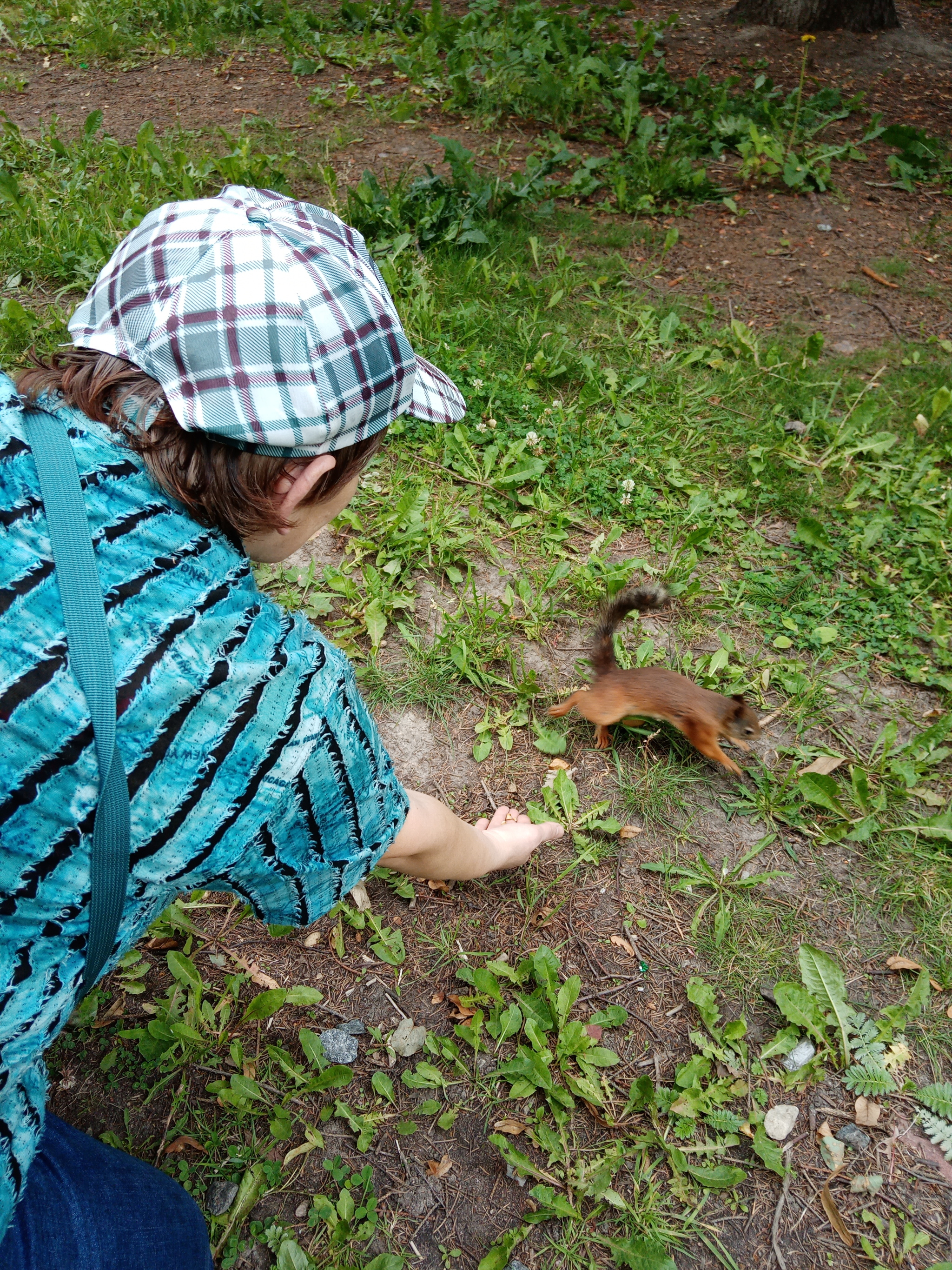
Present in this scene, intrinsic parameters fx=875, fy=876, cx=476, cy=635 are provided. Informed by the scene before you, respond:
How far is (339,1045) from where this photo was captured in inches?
76.6

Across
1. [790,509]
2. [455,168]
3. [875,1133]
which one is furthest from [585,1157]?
[455,168]

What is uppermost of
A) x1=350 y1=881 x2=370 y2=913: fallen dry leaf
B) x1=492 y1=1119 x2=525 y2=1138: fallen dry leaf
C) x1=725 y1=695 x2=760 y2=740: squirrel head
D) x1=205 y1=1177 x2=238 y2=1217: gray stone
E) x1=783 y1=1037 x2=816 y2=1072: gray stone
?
x1=725 y1=695 x2=760 y2=740: squirrel head

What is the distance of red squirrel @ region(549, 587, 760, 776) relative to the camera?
7.52ft

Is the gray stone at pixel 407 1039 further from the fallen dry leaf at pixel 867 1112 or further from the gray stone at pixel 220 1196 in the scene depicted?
the fallen dry leaf at pixel 867 1112

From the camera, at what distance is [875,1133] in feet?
6.07

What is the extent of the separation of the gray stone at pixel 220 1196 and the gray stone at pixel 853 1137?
1246 millimetres

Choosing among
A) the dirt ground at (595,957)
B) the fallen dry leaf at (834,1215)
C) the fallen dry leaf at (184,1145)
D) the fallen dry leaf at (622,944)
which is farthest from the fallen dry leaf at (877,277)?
the fallen dry leaf at (184,1145)

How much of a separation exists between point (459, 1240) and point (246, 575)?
1.39 metres

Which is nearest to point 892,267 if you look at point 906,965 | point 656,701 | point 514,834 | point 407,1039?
point 656,701

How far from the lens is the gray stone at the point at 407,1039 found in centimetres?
194

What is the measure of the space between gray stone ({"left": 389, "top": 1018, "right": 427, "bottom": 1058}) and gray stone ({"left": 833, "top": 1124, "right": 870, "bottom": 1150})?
35.3 inches

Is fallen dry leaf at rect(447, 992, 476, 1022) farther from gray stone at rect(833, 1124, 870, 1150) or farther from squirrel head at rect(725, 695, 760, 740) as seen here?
squirrel head at rect(725, 695, 760, 740)

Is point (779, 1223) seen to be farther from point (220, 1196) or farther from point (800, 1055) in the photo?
point (220, 1196)

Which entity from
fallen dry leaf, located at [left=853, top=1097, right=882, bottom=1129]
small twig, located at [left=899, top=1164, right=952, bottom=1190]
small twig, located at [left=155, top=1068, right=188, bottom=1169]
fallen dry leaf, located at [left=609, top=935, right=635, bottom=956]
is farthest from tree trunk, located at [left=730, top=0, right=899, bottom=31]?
small twig, located at [left=155, top=1068, right=188, bottom=1169]
